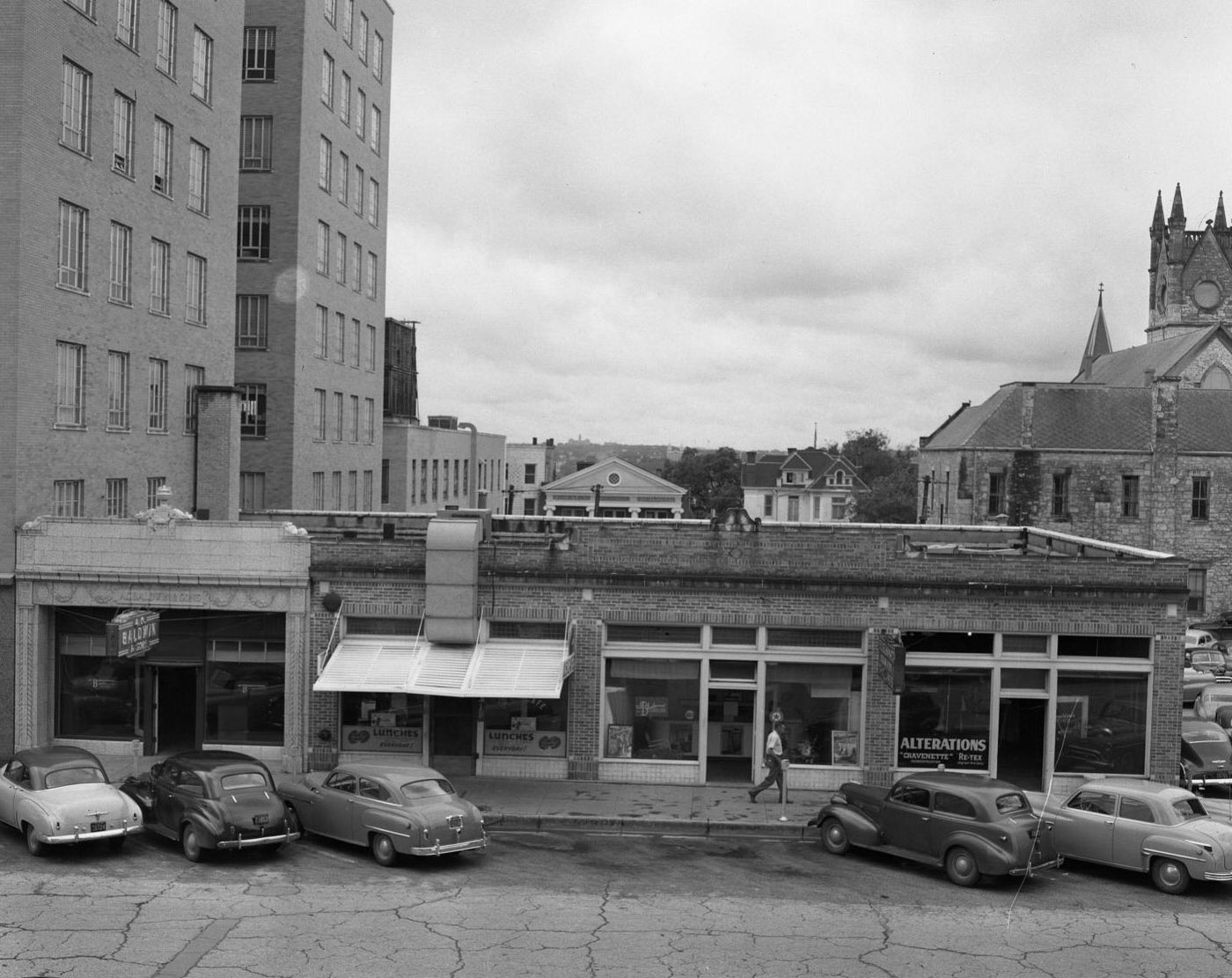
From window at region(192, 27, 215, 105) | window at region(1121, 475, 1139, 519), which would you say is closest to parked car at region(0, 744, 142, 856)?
window at region(192, 27, 215, 105)

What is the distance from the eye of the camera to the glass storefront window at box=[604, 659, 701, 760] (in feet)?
76.2

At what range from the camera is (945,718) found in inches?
907

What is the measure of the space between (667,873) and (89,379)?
17.5 m

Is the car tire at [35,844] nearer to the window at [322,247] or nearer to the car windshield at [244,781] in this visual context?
the car windshield at [244,781]

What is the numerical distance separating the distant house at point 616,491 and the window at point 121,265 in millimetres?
68527

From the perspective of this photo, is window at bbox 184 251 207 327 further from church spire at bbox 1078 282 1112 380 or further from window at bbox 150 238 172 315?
church spire at bbox 1078 282 1112 380

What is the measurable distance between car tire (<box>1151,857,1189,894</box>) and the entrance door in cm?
540

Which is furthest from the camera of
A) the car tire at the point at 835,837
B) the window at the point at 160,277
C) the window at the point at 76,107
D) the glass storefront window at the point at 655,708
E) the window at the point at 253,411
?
the window at the point at 253,411

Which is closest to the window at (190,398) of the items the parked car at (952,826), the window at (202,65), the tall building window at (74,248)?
the tall building window at (74,248)

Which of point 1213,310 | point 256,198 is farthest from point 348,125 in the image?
point 1213,310

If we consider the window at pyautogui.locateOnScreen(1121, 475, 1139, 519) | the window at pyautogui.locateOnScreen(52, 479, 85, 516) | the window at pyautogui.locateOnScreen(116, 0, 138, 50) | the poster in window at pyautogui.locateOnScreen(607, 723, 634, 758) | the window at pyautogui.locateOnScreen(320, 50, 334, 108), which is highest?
the window at pyautogui.locateOnScreen(320, 50, 334, 108)

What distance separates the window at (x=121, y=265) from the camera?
2828 cm

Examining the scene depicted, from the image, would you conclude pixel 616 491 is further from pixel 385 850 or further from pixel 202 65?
pixel 385 850

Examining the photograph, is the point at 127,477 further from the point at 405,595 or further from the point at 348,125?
the point at 348,125
